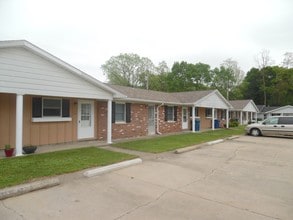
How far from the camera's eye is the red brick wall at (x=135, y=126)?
14547 mm

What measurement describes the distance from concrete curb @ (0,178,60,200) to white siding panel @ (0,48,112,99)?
447 cm

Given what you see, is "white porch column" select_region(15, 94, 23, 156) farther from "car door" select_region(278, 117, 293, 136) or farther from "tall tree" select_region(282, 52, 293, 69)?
"tall tree" select_region(282, 52, 293, 69)

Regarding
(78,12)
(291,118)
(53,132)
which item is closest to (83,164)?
(53,132)

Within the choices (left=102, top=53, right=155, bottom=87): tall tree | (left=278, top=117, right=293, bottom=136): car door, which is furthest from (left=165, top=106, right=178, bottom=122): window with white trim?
(left=102, top=53, right=155, bottom=87): tall tree

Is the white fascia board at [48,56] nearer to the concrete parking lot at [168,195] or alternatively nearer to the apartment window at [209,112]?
the concrete parking lot at [168,195]

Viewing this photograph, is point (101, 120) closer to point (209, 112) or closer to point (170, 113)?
point (170, 113)

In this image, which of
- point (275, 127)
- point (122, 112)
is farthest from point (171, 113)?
point (275, 127)

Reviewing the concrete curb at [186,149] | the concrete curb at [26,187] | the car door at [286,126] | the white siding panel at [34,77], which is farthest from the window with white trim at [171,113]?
the concrete curb at [26,187]

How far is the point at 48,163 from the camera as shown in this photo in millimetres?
7523

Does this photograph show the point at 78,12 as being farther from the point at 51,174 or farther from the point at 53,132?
the point at 51,174

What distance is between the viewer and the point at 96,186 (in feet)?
18.5

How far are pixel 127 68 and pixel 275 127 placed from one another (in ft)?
144

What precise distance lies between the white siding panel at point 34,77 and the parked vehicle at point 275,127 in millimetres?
14287

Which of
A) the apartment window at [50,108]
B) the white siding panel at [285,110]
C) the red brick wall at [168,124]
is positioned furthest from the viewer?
the white siding panel at [285,110]
